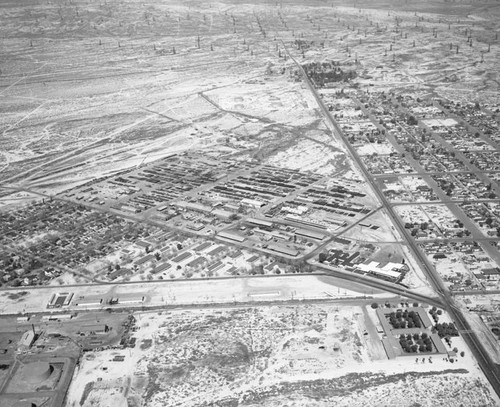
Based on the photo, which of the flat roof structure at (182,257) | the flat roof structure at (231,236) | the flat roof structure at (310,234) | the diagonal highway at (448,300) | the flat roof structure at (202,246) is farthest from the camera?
the flat roof structure at (231,236)

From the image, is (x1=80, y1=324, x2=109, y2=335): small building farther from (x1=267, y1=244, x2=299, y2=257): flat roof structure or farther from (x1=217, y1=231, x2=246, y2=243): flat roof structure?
(x1=267, y1=244, x2=299, y2=257): flat roof structure

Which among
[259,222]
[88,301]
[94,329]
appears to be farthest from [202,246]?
[94,329]

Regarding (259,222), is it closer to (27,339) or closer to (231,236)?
(231,236)

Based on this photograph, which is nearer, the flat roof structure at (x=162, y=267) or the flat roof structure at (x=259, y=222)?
the flat roof structure at (x=162, y=267)

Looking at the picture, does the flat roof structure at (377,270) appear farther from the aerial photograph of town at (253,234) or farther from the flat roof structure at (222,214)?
the flat roof structure at (222,214)

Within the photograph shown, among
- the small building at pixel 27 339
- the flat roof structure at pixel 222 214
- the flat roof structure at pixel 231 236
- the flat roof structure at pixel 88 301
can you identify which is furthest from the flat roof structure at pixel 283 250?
the small building at pixel 27 339

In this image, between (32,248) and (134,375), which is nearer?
(134,375)

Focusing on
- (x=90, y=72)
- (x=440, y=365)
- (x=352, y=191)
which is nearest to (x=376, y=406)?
(x=440, y=365)

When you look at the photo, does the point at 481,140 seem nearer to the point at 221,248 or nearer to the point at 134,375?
the point at 221,248
